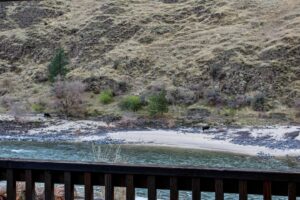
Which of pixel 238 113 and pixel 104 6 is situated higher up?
pixel 104 6

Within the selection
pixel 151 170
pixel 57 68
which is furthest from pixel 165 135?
pixel 151 170

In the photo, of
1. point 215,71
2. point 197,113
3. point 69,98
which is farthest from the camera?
point 215,71

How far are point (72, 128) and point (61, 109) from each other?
7210mm

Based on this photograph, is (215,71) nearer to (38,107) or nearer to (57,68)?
(57,68)

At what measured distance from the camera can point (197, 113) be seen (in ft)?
163

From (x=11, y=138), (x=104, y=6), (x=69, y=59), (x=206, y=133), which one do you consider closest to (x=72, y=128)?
(x=11, y=138)

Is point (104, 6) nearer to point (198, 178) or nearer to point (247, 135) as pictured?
point (247, 135)

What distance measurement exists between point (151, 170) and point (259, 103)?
1807 inches

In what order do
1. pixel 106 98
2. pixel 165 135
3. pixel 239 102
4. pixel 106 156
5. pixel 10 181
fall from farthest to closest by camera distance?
pixel 106 98, pixel 239 102, pixel 165 135, pixel 106 156, pixel 10 181

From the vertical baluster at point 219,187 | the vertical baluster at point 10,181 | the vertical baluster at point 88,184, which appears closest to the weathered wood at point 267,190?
the vertical baluster at point 219,187

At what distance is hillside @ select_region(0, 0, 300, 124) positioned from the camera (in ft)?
172

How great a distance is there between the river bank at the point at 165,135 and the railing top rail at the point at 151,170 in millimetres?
28840

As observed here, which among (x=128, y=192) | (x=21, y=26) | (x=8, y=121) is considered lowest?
(x=8, y=121)

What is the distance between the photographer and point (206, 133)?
139ft
